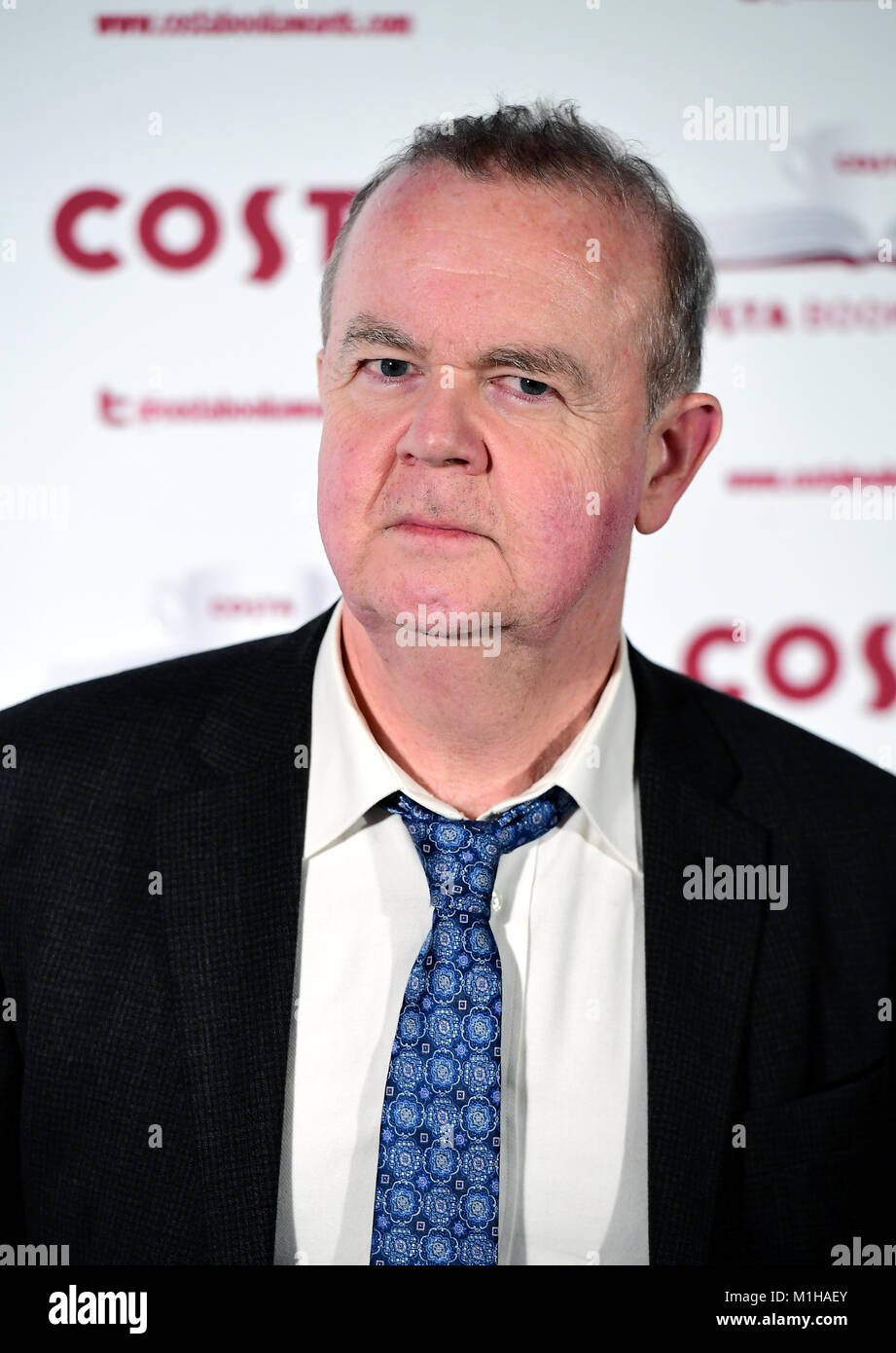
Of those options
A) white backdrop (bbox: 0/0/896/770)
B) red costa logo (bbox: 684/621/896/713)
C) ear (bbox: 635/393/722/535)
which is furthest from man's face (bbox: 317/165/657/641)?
red costa logo (bbox: 684/621/896/713)

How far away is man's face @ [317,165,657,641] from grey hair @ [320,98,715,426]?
37mm

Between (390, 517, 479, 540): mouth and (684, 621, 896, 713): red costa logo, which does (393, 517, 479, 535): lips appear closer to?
(390, 517, 479, 540): mouth

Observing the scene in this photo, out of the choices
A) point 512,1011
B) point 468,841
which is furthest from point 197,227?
point 512,1011

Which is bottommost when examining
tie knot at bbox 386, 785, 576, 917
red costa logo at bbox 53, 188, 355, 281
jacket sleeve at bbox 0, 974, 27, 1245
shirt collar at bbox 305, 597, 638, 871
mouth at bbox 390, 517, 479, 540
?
jacket sleeve at bbox 0, 974, 27, 1245

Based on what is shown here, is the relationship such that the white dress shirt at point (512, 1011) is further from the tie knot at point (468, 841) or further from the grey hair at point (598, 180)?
the grey hair at point (598, 180)

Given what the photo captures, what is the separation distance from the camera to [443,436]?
161 centimetres

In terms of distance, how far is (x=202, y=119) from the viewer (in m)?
2.93

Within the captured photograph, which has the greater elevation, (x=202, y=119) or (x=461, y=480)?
(x=202, y=119)

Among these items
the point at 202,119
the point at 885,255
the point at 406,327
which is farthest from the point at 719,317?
the point at 406,327

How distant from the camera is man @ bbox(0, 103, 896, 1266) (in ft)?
5.37

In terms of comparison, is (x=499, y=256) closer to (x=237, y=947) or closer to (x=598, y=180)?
(x=598, y=180)

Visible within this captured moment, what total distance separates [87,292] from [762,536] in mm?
1513

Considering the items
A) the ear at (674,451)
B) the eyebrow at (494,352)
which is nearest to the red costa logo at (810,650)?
the ear at (674,451)

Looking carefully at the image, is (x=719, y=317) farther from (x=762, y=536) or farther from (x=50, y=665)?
(x=50, y=665)
